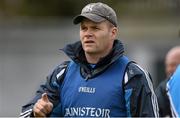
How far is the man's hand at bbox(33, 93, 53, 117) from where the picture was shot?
7.99 metres

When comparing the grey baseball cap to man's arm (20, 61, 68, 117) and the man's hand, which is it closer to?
man's arm (20, 61, 68, 117)

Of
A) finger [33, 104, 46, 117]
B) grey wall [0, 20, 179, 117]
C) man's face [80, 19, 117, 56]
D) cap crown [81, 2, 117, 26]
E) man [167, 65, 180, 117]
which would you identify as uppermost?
grey wall [0, 20, 179, 117]

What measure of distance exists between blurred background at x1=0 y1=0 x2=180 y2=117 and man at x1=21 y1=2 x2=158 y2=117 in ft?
31.5

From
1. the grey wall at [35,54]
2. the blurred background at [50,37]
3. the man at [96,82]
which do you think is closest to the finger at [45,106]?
the man at [96,82]

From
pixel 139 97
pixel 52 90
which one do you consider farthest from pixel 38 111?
pixel 139 97

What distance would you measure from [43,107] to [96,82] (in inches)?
21.5

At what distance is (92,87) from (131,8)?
53.3ft

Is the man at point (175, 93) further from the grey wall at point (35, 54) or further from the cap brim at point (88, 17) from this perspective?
the grey wall at point (35, 54)

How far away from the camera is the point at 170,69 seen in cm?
1253

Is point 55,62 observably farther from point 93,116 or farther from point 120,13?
point 93,116

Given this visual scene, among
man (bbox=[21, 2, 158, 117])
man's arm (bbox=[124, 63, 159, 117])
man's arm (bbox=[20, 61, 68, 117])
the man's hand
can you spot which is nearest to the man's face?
man (bbox=[21, 2, 158, 117])

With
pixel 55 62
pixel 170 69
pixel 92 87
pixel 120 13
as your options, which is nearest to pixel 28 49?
pixel 55 62

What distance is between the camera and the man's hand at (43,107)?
7988 millimetres

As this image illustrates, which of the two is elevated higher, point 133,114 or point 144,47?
point 144,47
